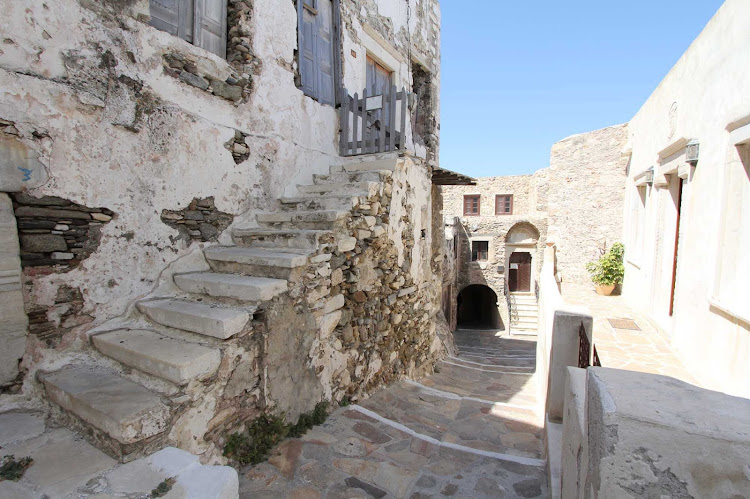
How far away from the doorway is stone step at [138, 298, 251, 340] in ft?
62.9

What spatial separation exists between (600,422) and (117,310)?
3368mm

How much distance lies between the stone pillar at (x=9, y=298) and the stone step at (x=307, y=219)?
209 cm

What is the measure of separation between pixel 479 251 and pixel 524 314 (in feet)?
13.3

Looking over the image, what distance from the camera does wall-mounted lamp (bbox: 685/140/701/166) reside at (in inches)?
185

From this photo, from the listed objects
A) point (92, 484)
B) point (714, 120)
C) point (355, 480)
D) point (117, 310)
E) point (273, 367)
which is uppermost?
point (714, 120)

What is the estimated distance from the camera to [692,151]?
4.74m

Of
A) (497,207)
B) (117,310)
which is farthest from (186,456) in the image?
(497,207)

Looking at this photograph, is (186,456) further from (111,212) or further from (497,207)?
(497,207)

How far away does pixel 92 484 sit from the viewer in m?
1.83

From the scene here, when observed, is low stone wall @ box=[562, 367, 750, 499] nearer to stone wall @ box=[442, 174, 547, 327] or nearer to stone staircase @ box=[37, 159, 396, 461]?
stone staircase @ box=[37, 159, 396, 461]

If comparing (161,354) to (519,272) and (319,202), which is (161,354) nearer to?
(319,202)

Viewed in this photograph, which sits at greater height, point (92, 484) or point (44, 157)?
point (44, 157)

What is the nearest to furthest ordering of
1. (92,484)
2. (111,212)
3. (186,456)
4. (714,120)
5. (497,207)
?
(92,484), (186,456), (111,212), (714,120), (497,207)

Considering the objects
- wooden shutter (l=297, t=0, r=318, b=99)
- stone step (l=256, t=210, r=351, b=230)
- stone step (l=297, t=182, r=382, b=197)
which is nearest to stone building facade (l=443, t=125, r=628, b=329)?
wooden shutter (l=297, t=0, r=318, b=99)
